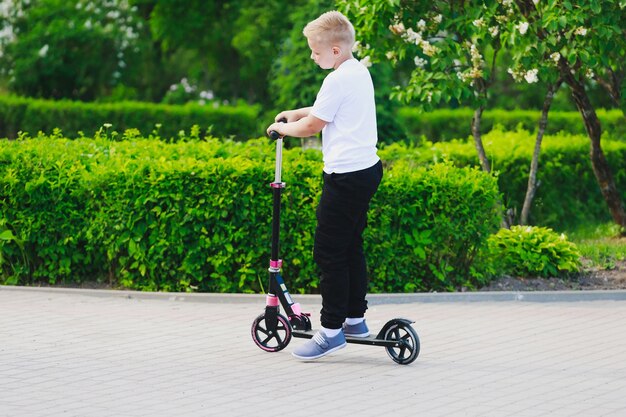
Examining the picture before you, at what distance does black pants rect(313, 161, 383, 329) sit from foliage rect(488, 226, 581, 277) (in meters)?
2.99

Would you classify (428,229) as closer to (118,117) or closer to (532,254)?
(532,254)

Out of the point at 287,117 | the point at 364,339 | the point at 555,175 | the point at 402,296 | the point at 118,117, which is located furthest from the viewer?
the point at 118,117

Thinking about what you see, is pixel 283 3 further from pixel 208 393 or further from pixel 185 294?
pixel 208 393

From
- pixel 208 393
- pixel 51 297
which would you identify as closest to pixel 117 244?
pixel 51 297

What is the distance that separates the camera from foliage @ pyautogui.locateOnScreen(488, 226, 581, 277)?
376 inches

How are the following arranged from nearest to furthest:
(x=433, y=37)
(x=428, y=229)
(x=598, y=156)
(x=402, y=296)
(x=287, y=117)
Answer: (x=287, y=117), (x=402, y=296), (x=428, y=229), (x=433, y=37), (x=598, y=156)

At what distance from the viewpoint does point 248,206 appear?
8.85 m

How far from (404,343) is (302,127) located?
1342 millimetres

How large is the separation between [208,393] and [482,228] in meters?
3.76

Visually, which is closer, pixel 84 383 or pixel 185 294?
pixel 84 383

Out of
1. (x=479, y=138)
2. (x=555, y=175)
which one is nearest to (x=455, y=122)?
(x=555, y=175)

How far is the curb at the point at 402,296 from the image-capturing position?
28.6ft

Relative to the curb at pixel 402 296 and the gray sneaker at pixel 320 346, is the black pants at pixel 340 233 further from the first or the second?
the curb at pixel 402 296

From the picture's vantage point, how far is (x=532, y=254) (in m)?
9.59
